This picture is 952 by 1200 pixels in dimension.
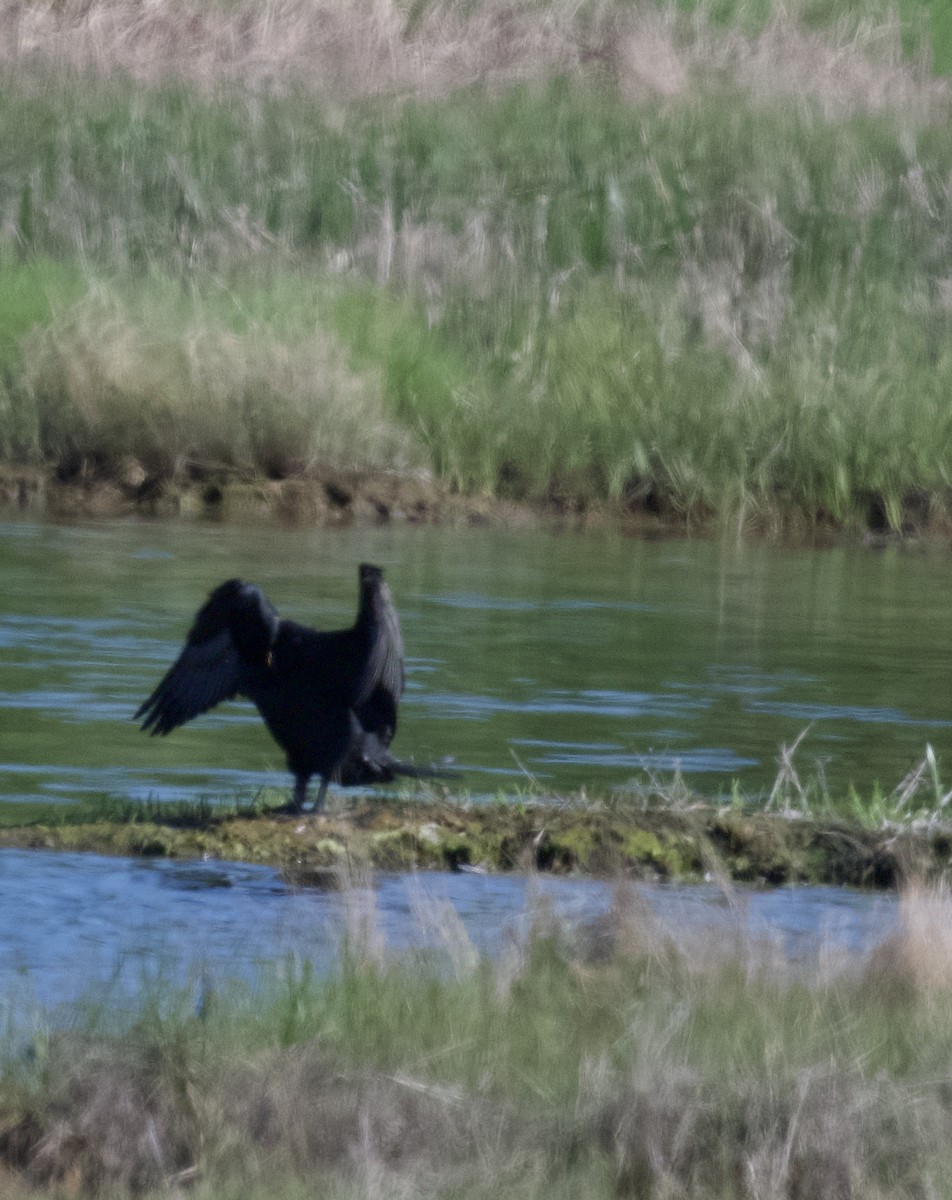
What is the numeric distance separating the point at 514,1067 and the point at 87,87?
54.3 ft

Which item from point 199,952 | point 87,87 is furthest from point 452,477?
point 199,952

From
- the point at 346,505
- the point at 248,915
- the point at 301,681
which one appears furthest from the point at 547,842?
the point at 346,505

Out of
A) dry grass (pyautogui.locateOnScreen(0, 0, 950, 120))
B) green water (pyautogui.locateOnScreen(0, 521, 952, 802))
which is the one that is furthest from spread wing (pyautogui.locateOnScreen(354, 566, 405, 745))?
dry grass (pyautogui.locateOnScreen(0, 0, 950, 120))

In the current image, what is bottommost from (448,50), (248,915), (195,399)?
(248,915)

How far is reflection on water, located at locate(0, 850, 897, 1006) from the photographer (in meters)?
5.84

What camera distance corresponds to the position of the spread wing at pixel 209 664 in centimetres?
709

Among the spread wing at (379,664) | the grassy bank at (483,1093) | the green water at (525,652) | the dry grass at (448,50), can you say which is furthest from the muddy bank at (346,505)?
the grassy bank at (483,1093)

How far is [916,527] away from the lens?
16.1m

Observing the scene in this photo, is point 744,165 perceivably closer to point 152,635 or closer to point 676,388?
point 676,388

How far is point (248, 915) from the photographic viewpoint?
6527 mm

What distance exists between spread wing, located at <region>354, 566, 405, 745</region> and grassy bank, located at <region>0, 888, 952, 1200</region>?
1.70m

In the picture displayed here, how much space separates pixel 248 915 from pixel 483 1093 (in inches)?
75.9

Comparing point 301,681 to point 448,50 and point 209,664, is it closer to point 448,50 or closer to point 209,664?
point 209,664

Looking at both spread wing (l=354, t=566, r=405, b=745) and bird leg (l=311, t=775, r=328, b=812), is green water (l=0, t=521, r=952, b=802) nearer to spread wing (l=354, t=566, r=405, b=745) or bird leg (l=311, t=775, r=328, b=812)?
spread wing (l=354, t=566, r=405, b=745)
